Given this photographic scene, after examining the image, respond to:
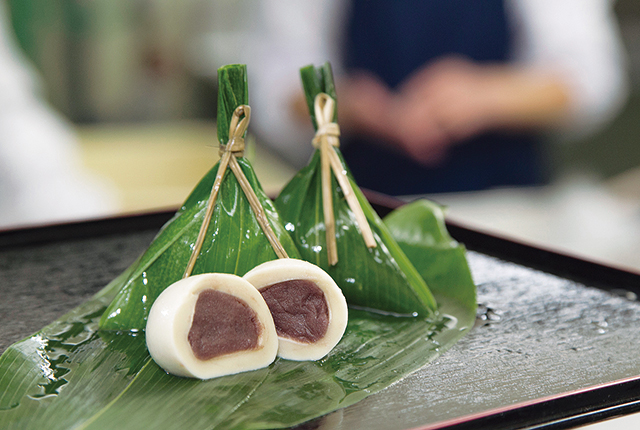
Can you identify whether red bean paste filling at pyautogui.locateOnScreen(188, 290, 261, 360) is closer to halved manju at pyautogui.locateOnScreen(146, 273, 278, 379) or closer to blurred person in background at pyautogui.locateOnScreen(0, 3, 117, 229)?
halved manju at pyautogui.locateOnScreen(146, 273, 278, 379)

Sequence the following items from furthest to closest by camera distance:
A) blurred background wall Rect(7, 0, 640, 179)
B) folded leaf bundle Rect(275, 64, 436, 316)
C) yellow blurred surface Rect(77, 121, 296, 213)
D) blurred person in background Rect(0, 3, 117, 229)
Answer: yellow blurred surface Rect(77, 121, 296, 213) → blurred background wall Rect(7, 0, 640, 179) → blurred person in background Rect(0, 3, 117, 229) → folded leaf bundle Rect(275, 64, 436, 316)

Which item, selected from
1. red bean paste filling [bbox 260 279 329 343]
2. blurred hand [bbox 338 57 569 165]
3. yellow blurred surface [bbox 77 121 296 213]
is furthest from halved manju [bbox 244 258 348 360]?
yellow blurred surface [bbox 77 121 296 213]

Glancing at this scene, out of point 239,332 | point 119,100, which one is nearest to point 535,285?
point 239,332

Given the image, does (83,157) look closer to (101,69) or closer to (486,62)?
(101,69)

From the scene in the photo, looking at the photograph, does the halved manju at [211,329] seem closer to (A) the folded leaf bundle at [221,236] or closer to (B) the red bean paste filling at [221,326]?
(B) the red bean paste filling at [221,326]

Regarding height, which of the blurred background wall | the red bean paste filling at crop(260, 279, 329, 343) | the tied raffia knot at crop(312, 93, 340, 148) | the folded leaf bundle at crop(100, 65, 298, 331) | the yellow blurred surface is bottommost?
the yellow blurred surface

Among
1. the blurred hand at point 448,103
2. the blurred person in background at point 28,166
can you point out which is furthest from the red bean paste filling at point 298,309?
the blurred hand at point 448,103
